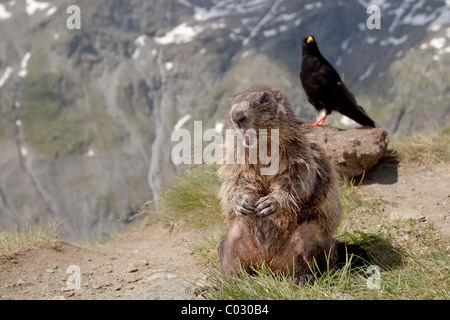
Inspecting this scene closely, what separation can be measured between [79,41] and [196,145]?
175m

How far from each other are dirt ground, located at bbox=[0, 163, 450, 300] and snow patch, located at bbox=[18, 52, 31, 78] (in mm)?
166233

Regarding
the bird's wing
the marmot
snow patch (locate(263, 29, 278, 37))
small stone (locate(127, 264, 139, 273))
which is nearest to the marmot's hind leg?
the marmot

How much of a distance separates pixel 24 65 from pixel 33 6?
38.6 meters

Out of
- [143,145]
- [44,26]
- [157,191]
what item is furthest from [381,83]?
[157,191]

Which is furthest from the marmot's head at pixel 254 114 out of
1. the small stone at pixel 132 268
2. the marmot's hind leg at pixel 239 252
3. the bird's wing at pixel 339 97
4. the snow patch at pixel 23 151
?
the snow patch at pixel 23 151

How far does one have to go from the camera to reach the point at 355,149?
20.8 feet

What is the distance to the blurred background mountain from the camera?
12106cm

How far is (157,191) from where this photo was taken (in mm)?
7707

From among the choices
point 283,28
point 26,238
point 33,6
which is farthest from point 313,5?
point 26,238

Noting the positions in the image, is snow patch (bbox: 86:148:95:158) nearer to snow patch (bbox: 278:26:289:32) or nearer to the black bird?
snow patch (bbox: 278:26:289:32)

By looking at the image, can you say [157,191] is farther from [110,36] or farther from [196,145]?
[110,36]

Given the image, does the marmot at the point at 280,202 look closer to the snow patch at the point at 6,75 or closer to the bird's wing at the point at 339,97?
the bird's wing at the point at 339,97

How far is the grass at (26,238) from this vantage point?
485 cm

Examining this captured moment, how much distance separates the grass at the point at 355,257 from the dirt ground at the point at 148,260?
0.21 metres
